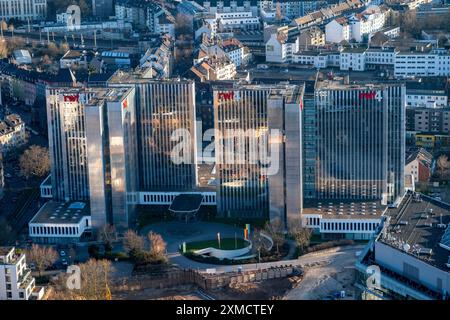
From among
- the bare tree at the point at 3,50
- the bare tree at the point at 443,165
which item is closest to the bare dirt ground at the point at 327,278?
the bare tree at the point at 443,165

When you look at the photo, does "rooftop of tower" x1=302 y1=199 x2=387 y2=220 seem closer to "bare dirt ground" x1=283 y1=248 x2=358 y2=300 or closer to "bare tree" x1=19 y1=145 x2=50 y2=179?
"bare dirt ground" x1=283 y1=248 x2=358 y2=300

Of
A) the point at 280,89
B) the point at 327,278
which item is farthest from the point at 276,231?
the point at 280,89

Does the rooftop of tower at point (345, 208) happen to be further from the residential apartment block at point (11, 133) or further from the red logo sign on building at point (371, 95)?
the residential apartment block at point (11, 133)

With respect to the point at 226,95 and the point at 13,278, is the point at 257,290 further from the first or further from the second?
the point at 226,95

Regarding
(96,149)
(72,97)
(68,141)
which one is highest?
(72,97)

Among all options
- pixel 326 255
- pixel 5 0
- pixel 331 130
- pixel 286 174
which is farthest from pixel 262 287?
pixel 5 0

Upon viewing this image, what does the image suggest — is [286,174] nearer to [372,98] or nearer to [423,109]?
[372,98]

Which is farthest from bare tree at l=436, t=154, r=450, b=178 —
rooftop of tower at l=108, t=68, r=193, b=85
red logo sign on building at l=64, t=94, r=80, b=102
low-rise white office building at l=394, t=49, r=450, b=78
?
low-rise white office building at l=394, t=49, r=450, b=78
